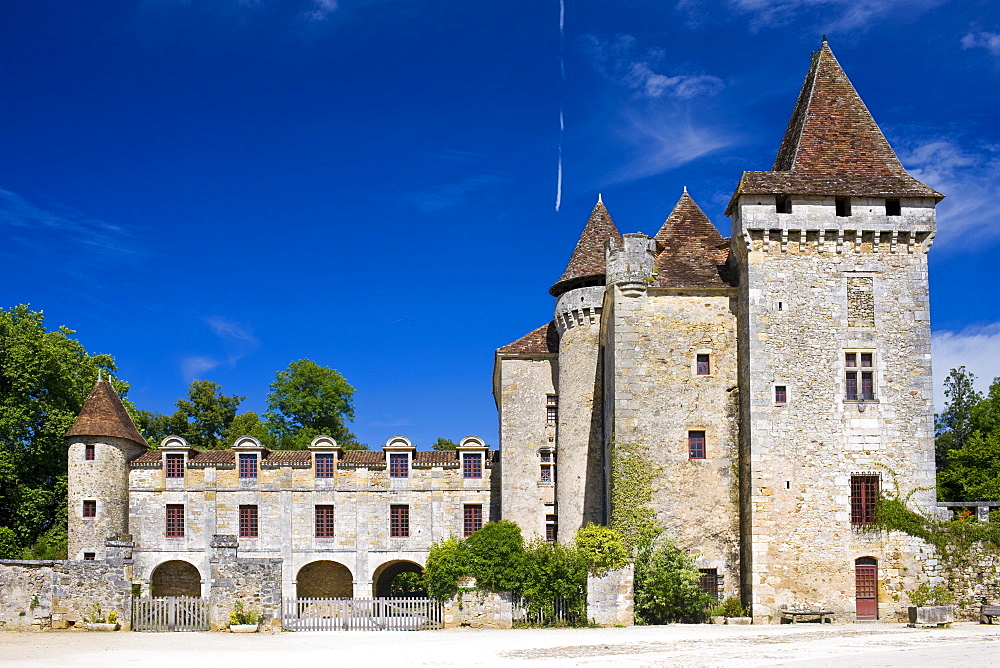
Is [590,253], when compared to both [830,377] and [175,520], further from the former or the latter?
[175,520]

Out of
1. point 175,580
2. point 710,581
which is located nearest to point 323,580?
point 175,580

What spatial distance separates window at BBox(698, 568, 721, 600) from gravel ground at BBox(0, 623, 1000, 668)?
1859 millimetres

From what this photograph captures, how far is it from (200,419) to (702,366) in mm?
37111

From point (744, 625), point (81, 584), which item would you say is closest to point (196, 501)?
point (81, 584)

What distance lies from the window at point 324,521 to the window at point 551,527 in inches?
356

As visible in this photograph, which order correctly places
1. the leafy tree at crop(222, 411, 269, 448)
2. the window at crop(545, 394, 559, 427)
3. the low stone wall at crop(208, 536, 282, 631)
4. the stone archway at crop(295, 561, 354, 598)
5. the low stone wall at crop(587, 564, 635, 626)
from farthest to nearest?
the leafy tree at crop(222, 411, 269, 448), the stone archway at crop(295, 561, 354, 598), the window at crop(545, 394, 559, 427), the low stone wall at crop(587, 564, 635, 626), the low stone wall at crop(208, 536, 282, 631)

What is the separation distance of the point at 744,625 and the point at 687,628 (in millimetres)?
1981

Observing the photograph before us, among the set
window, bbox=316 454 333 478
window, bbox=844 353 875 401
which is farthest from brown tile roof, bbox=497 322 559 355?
Answer: window, bbox=844 353 875 401

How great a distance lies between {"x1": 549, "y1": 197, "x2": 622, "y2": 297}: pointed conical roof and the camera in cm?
3503

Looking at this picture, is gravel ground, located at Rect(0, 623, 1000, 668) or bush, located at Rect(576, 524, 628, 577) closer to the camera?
gravel ground, located at Rect(0, 623, 1000, 668)

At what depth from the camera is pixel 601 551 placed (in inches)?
1077

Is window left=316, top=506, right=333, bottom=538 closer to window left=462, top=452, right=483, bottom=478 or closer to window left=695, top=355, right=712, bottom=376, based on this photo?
window left=462, top=452, right=483, bottom=478

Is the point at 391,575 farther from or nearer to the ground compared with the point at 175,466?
nearer to the ground

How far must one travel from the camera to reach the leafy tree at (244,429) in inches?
2232
